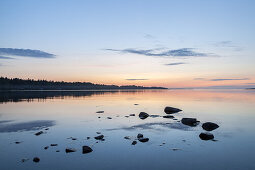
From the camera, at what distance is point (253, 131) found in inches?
758

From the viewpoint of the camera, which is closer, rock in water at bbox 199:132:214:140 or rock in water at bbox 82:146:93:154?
rock in water at bbox 82:146:93:154

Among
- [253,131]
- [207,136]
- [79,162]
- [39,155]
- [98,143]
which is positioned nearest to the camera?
[79,162]

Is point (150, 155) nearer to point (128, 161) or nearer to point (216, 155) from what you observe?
point (128, 161)


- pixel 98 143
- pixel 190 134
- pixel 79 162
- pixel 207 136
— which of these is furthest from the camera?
pixel 190 134

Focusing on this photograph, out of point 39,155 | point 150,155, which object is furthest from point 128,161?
point 39,155

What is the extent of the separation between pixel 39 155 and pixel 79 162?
2981mm

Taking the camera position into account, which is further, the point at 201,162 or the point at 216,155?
the point at 216,155

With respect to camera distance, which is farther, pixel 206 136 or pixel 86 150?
pixel 206 136

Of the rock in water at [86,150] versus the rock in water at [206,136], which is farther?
the rock in water at [206,136]

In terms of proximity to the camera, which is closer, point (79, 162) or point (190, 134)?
point (79, 162)

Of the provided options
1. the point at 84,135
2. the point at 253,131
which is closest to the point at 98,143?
the point at 84,135

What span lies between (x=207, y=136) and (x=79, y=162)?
1113 centimetres

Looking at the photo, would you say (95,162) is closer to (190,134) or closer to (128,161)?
(128,161)

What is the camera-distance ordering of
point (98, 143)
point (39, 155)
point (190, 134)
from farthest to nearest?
point (190, 134)
point (98, 143)
point (39, 155)
